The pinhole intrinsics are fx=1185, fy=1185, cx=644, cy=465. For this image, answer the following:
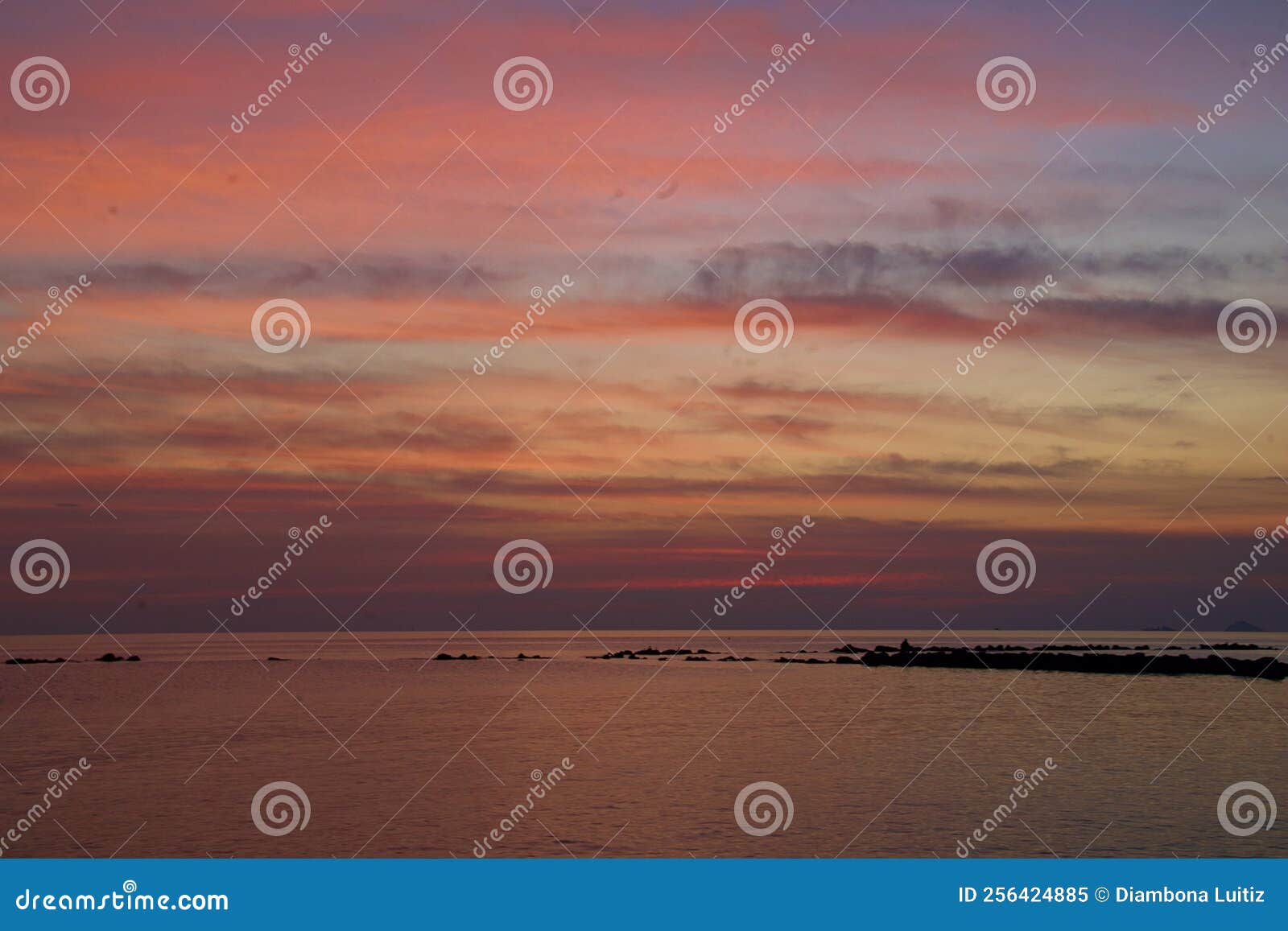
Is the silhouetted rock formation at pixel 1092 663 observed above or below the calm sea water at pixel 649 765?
above

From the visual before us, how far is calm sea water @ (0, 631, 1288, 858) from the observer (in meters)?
30.1

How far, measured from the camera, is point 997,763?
42.1 meters

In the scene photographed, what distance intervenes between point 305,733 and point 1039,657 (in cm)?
8434

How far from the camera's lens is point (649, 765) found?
41656 millimetres

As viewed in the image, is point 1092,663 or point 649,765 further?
point 1092,663

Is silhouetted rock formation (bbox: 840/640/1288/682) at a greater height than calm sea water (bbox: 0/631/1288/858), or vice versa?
silhouetted rock formation (bbox: 840/640/1288/682)

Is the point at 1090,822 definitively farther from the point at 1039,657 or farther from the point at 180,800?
the point at 1039,657

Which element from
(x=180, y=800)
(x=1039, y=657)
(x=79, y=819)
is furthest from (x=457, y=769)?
(x=1039, y=657)

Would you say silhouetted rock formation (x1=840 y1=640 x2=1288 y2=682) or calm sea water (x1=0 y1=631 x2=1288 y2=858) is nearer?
calm sea water (x1=0 y1=631 x2=1288 y2=858)

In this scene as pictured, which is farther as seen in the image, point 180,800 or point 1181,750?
point 1181,750

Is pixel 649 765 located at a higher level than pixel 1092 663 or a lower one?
lower

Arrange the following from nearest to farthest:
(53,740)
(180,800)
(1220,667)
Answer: (180,800), (53,740), (1220,667)

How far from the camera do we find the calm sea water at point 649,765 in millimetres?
30094

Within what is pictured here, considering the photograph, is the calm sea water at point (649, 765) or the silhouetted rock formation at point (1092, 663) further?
the silhouetted rock formation at point (1092, 663)
